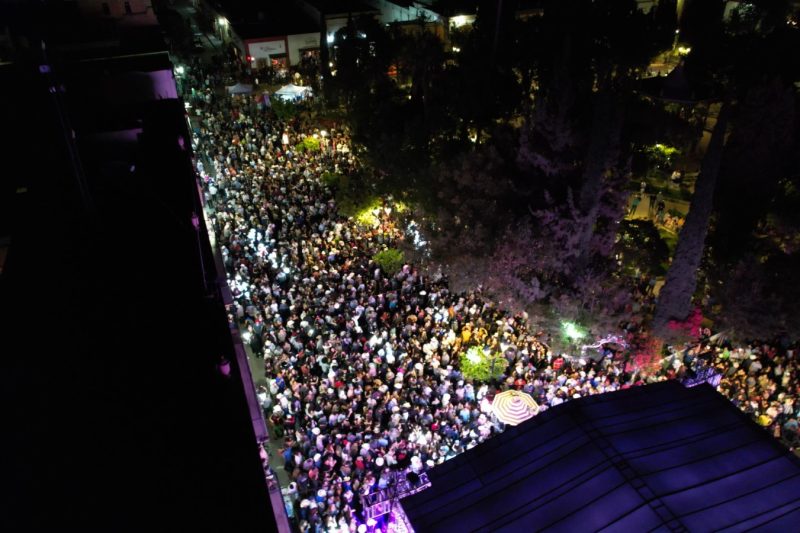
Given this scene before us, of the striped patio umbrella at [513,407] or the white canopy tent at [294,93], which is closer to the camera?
the striped patio umbrella at [513,407]

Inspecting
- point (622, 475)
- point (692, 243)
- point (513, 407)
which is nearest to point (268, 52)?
point (692, 243)

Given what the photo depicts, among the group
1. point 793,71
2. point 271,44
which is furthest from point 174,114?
point 271,44

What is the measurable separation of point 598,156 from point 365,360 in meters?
7.29

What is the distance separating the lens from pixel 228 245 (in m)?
18.1

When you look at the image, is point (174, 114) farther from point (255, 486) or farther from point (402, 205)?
point (255, 486)

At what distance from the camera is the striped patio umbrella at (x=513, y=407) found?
12055 mm

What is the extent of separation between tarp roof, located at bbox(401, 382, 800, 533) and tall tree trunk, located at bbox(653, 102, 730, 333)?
4.95m

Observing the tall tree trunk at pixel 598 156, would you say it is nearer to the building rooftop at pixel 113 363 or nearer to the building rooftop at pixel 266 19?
the building rooftop at pixel 113 363

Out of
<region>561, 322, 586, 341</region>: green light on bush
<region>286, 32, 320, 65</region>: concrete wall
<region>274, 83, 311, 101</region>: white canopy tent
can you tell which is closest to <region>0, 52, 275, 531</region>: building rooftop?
<region>561, 322, 586, 341</region>: green light on bush

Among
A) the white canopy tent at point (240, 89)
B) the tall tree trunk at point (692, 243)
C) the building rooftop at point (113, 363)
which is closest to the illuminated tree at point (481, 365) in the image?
the tall tree trunk at point (692, 243)

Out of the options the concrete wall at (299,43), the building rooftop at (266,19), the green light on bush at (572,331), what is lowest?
the green light on bush at (572,331)

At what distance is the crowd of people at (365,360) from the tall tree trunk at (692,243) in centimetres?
159

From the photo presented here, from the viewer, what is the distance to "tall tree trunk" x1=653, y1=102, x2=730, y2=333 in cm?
1346

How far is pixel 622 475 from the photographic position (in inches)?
321
